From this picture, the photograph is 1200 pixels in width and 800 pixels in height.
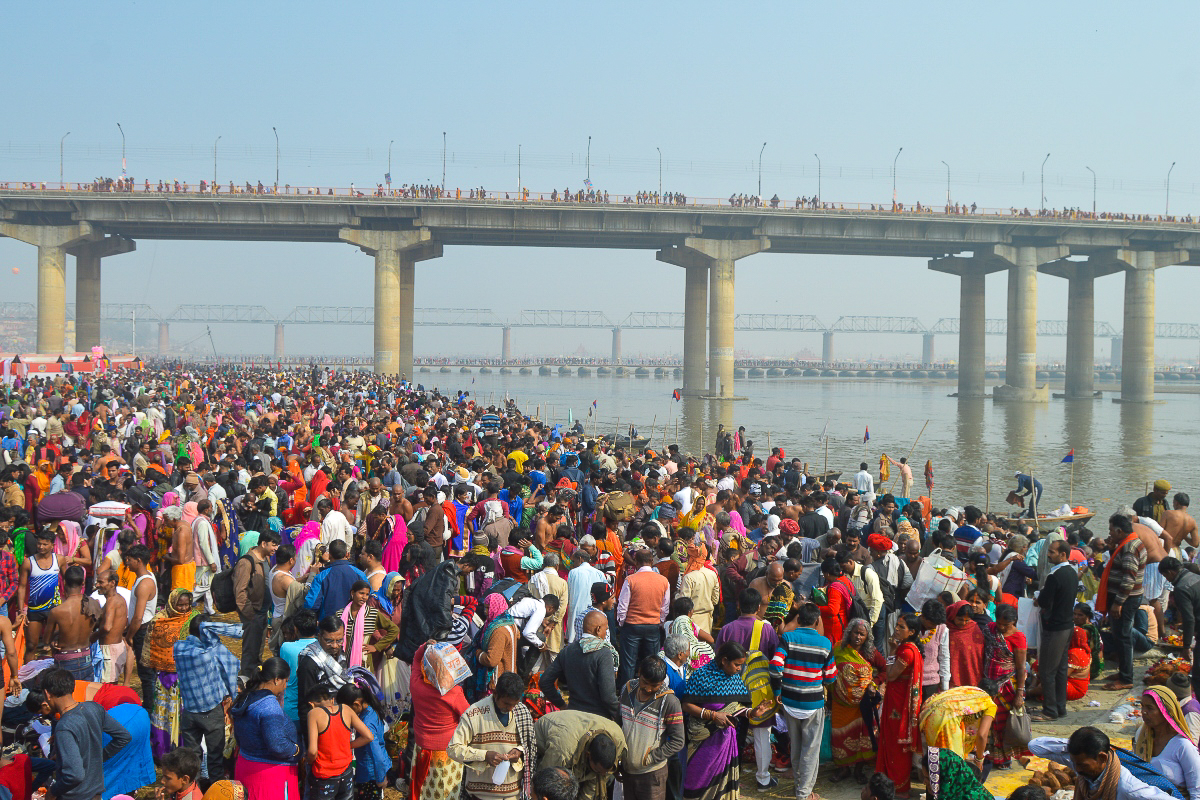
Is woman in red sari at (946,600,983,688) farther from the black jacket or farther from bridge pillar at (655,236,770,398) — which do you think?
bridge pillar at (655,236,770,398)

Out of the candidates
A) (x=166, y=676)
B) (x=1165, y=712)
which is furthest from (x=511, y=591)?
(x=1165, y=712)

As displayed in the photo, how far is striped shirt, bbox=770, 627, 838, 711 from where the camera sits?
6500mm

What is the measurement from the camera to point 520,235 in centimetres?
7006

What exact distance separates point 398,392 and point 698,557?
94.5 feet

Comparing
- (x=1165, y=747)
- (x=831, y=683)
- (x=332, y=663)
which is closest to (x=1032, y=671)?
(x=831, y=683)

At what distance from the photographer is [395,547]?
9547 mm

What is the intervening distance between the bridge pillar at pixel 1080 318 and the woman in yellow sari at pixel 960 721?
256ft

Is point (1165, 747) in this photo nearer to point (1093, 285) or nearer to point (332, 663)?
point (332, 663)

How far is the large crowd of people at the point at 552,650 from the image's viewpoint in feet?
17.8

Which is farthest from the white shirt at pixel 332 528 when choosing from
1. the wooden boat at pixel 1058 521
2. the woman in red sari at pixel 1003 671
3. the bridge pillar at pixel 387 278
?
the bridge pillar at pixel 387 278

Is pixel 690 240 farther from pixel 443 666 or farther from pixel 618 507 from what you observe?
pixel 443 666

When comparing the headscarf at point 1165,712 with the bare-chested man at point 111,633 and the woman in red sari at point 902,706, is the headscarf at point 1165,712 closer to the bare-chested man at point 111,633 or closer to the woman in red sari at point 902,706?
the woman in red sari at point 902,706

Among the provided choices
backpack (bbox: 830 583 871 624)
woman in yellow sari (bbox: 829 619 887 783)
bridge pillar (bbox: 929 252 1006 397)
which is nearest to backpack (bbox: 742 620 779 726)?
woman in yellow sari (bbox: 829 619 887 783)

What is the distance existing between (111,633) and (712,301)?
6130 cm
